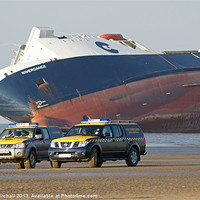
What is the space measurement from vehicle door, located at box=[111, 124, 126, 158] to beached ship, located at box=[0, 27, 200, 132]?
1541 inches

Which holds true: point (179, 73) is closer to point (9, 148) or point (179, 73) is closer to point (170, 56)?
point (170, 56)

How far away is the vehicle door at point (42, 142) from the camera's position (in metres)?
22.8

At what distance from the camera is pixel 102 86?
62875 mm

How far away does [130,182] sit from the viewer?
1498 cm

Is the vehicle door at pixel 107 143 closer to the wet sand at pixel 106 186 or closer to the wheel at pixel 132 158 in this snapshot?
the wheel at pixel 132 158

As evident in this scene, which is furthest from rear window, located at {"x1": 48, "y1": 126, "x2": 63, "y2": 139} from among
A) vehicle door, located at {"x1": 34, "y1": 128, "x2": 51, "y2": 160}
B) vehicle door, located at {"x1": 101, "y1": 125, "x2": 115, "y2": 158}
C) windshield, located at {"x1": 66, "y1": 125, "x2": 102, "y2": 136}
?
vehicle door, located at {"x1": 101, "y1": 125, "x2": 115, "y2": 158}

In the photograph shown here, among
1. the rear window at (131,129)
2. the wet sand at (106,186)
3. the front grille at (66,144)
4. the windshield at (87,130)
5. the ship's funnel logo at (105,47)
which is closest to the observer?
the wet sand at (106,186)

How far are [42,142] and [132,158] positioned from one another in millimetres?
3551

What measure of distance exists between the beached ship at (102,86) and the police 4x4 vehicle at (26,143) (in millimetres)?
37816

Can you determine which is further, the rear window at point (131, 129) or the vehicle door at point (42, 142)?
the rear window at point (131, 129)

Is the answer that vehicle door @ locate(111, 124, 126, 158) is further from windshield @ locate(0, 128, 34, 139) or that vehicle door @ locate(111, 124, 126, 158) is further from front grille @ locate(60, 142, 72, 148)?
windshield @ locate(0, 128, 34, 139)

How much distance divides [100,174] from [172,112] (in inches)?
1840

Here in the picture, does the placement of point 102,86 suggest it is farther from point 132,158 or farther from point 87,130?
point 132,158

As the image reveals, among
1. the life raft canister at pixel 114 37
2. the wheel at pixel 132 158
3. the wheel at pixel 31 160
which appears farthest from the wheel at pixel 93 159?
the life raft canister at pixel 114 37
